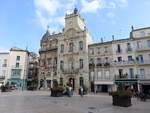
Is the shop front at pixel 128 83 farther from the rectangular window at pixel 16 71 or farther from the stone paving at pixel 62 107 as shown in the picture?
the rectangular window at pixel 16 71

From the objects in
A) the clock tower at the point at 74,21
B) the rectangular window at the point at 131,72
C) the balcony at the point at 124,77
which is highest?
the clock tower at the point at 74,21

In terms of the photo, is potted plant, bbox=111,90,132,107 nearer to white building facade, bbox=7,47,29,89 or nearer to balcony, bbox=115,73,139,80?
balcony, bbox=115,73,139,80

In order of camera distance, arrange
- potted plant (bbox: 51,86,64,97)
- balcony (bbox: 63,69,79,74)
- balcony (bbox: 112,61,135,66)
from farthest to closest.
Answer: balcony (bbox: 63,69,79,74)
balcony (bbox: 112,61,135,66)
potted plant (bbox: 51,86,64,97)

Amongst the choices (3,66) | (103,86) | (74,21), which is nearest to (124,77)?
(103,86)

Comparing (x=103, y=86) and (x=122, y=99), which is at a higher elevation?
(x=122, y=99)

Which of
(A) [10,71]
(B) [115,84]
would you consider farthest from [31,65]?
(B) [115,84]

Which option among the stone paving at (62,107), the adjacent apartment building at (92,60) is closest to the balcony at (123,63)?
the adjacent apartment building at (92,60)

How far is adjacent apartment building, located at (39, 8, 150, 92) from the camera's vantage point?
1160 inches

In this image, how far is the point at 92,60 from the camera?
34531mm

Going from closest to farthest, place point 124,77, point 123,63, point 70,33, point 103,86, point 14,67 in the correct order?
point 124,77
point 123,63
point 103,86
point 70,33
point 14,67

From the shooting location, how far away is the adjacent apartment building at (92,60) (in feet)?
96.7

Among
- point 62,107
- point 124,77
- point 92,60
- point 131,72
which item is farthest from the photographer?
point 92,60

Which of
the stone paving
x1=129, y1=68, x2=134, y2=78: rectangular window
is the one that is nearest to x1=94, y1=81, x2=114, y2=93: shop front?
x1=129, y1=68, x2=134, y2=78: rectangular window

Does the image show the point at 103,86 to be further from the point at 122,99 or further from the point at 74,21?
the point at 122,99
